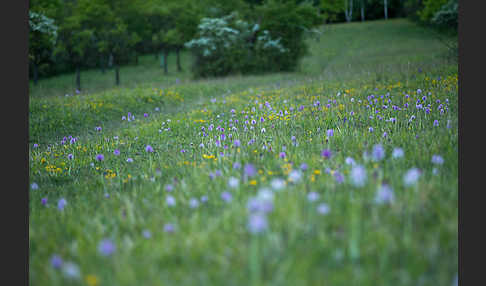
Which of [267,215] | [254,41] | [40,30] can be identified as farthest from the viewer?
[254,41]

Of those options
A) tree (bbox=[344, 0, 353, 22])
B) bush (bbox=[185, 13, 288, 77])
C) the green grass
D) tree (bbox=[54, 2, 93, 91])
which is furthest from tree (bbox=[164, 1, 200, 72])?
tree (bbox=[344, 0, 353, 22])

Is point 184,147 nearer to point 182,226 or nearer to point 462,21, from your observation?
point 182,226

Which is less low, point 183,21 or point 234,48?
point 183,21

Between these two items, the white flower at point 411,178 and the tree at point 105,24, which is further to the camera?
the tree at point 105,24

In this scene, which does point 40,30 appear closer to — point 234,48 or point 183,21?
point 234,48

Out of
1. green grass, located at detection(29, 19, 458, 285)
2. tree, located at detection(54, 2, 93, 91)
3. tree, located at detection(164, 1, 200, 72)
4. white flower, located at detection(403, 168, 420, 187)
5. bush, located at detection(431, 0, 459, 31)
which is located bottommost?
green grass, located at detection(29, 19, 458, 285)

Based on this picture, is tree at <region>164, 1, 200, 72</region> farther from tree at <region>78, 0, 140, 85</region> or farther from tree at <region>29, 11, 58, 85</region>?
tree at <region>29, 11, 58, 85</region>

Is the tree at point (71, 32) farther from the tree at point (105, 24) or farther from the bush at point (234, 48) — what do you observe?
the bush at point (234, 48)

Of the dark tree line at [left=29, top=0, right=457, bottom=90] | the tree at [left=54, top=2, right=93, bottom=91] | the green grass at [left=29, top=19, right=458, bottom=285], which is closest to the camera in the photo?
the green grass at [left=29, top=19, right=458, bottom=285]

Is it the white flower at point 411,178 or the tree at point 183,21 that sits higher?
the tree at point 183,21

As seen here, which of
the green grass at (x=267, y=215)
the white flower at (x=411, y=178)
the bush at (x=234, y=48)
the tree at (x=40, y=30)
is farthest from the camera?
the bush at (x=234, y=48)

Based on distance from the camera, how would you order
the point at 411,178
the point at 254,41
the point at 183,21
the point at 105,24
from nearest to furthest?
the point at 411,178 < the point at 254,41 < the point at 105,24 < the point at 183,21

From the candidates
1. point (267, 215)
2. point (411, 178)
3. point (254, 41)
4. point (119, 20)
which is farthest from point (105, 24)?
point (411, 178)

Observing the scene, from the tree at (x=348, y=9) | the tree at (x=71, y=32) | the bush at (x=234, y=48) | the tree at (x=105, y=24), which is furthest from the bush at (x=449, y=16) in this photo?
the tree at (x=348, y=9)
